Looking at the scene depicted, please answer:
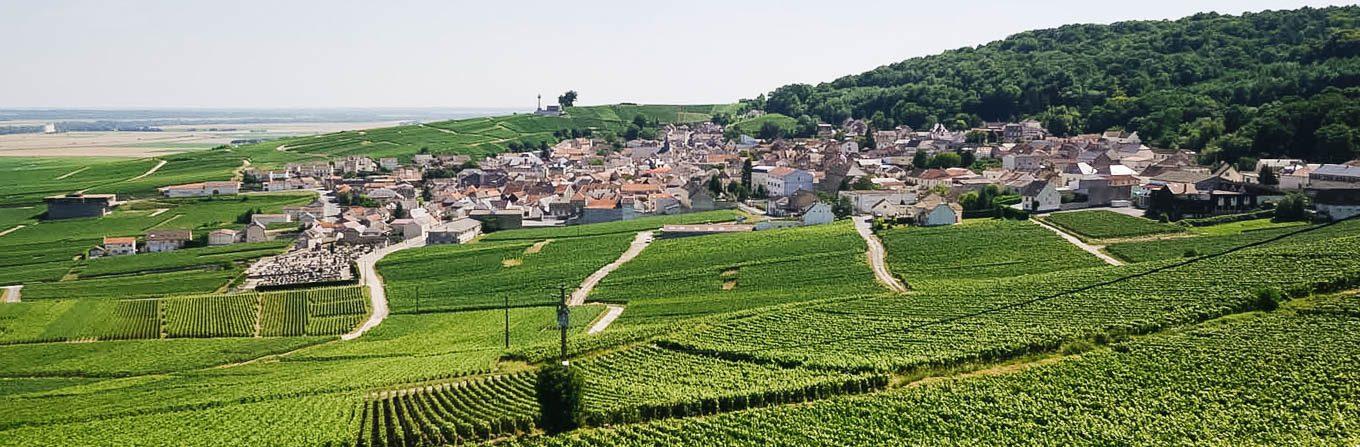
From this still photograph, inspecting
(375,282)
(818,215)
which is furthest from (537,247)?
(818,215)

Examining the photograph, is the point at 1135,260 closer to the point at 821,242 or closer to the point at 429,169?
the point at 821,242

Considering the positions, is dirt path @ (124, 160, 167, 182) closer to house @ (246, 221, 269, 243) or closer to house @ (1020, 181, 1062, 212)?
house @ (246, 221, 269, 243)

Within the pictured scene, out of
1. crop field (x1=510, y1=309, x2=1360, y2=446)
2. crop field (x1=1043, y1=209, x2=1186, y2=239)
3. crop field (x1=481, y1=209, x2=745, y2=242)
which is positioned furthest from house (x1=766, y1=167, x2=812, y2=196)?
crop field (x1=510, y1=309, x2=1360, y2=446)

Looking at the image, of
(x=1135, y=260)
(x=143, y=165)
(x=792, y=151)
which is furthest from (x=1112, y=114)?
(x=143, y=165)

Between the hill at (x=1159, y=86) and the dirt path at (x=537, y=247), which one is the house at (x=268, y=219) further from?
the hill at (x=1159, y=86)

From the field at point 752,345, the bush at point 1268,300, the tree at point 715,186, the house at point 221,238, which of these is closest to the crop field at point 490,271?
the field at point 752,345
